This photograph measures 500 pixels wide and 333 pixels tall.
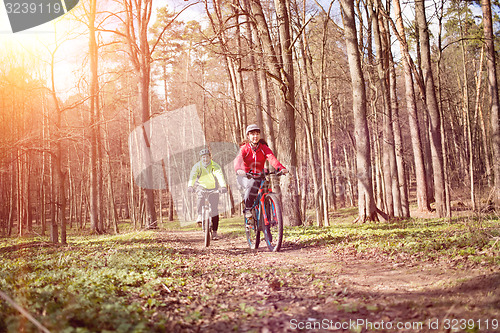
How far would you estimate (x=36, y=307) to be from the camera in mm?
3254

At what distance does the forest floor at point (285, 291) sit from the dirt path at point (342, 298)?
0.01 m

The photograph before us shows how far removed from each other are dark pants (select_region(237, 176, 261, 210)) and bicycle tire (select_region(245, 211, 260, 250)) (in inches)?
13.0

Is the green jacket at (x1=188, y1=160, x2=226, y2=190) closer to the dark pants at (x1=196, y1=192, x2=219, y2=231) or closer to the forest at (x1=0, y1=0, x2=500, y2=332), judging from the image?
the dark pants at (x1=196, y1=192, x2=219, y2=231)

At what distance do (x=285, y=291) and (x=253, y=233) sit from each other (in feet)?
12.4

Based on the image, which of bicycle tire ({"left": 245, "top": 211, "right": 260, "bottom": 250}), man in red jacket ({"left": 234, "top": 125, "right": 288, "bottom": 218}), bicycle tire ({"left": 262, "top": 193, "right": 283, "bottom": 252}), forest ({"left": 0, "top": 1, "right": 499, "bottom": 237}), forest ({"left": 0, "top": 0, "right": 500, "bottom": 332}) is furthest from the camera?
forest ({"left": 0, "top": 1, "right": 499, "bottom": 237})

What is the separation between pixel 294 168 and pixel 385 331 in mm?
8607

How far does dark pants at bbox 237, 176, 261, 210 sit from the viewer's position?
749 centimetres

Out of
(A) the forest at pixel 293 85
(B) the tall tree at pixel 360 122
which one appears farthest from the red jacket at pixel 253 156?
(B) the tall tree at pixel 360 122

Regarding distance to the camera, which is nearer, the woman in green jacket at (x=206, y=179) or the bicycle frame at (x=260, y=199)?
the bicycle frame at (x=260, y=199)

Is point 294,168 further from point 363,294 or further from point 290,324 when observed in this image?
point 290,324

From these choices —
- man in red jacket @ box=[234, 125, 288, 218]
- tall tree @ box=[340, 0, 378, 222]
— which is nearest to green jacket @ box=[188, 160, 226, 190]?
man in red jacket @ box=[234, 125, 288, 218]

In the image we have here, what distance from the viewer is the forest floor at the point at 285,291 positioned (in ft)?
10.1

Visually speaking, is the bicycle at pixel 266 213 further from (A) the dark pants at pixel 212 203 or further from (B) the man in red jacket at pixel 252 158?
(A) the dark pants at pixel 212 203

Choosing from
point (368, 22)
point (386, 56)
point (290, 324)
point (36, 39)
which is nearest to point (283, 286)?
point (290, 324)
